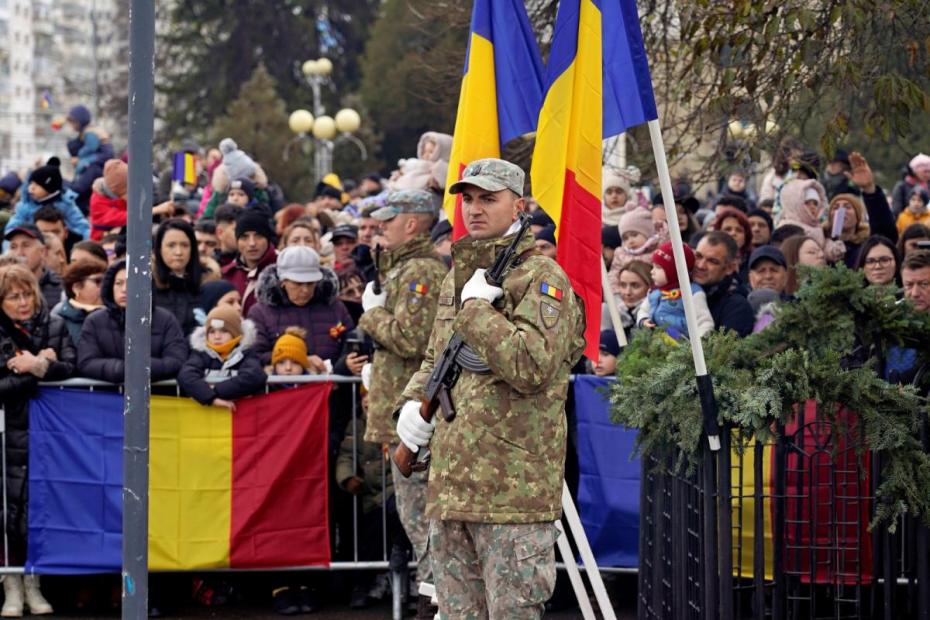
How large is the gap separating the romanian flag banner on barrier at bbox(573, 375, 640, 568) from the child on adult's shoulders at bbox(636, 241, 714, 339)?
0.48m

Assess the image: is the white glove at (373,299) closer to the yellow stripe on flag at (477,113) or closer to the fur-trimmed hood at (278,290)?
the yellow stripe on flag at (477,113)

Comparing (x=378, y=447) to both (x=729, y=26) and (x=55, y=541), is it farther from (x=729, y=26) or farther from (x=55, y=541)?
(x=729, y=26)

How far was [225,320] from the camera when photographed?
938 centimetres

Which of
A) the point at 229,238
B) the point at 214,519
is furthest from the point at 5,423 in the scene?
the point at 229,238

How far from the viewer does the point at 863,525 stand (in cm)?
664

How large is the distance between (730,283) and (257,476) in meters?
2.93

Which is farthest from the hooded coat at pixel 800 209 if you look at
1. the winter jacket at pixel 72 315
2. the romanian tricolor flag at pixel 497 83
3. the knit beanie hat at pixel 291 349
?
the winter jacket at pixel 72 315

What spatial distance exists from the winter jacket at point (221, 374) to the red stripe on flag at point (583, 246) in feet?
9.65

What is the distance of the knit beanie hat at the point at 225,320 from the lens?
30.7 ft

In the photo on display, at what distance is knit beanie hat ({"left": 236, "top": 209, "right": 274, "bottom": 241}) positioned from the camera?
36.9 ft

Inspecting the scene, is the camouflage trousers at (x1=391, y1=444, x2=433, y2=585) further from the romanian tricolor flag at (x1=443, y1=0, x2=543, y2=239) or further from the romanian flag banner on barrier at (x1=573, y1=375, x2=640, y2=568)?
the romanian flag banner on barrier at (x1=573, y1=375, x2=640, y2=568)

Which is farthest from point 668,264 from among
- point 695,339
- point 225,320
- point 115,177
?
point 115,177

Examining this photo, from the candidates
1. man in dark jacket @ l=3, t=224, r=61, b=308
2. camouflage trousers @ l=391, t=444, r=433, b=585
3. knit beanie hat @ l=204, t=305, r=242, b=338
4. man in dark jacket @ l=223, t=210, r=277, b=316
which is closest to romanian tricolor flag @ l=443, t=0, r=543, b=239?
camouflage trousers @ l=391, t=444, r=433, b=585

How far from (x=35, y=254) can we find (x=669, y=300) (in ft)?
14.7
